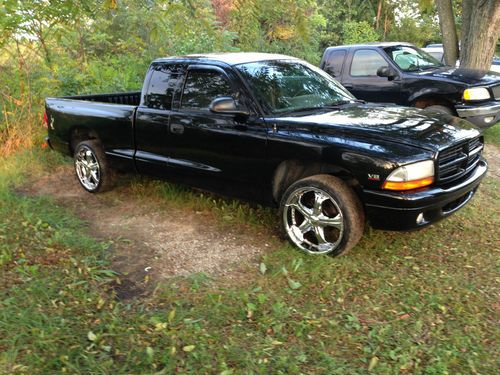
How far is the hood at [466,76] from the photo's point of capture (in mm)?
7227

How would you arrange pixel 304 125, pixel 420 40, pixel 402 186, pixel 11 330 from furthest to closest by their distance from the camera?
pixel 420 40 → pixel 304 125 → pixel 402 186 → pixel 11 330

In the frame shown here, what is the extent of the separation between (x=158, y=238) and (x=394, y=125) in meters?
2.41

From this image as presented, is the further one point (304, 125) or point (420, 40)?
point (420, 40)

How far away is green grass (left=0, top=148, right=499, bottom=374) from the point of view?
8.85 feet

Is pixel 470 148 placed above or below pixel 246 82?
below

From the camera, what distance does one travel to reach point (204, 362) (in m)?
2.68

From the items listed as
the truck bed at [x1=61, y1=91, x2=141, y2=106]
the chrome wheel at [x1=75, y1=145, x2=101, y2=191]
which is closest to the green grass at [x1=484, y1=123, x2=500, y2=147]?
the truck bed at [x1=61, y1=91, x2=141, y2=106]

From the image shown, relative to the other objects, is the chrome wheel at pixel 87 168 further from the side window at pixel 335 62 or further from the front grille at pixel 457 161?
the side window at pixel 335 62

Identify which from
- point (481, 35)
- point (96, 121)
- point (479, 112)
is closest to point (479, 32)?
point (481, 35)

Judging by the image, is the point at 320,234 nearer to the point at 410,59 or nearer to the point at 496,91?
the point at 496,91

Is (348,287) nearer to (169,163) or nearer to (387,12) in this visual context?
(169,163)

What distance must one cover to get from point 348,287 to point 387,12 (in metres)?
22.0

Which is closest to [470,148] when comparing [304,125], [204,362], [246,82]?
[304,125]

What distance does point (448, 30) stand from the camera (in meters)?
10.6
